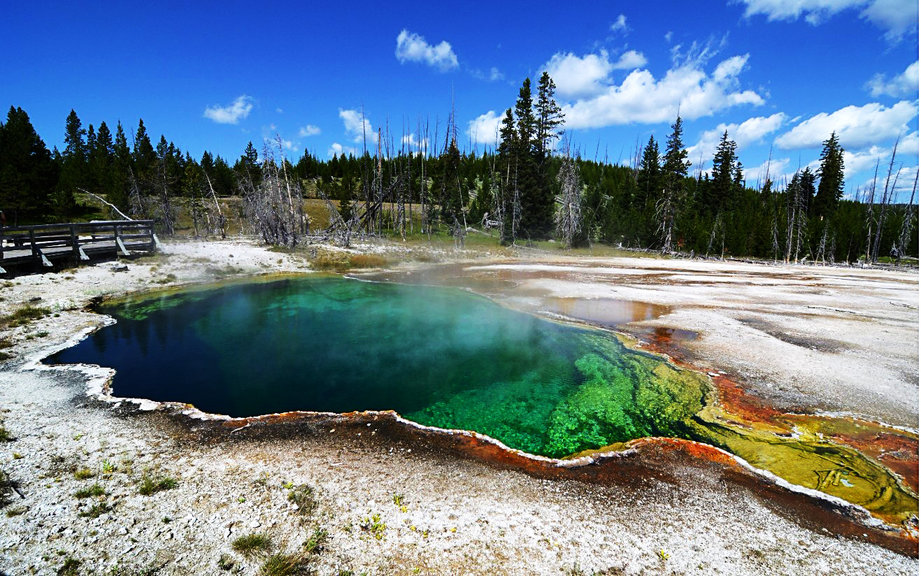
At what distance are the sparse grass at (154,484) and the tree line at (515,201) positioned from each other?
2880 cm

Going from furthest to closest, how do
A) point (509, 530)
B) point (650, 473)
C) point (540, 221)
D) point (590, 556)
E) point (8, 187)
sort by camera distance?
point (540, 221)
point (8, 187)
point (650, 473)
point (509, 530)
point (590, 556)

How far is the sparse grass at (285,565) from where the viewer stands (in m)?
4.06

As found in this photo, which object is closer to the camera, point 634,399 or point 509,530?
point 509,530

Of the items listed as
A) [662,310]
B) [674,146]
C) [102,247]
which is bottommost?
[662,310]

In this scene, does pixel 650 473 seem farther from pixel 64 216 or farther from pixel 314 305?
pixel 64 216

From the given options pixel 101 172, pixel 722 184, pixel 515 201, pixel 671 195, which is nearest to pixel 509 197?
pixel 515 201

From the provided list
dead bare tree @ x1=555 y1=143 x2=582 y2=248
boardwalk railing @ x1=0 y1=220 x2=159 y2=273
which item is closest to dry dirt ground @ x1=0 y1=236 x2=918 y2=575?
boardwalk railing @ x1=0 y1=220 x2=159 y2=273

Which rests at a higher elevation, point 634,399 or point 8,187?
point 8,187

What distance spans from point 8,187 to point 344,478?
49406 millimetres

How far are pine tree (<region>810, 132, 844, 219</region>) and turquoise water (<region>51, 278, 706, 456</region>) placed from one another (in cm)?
6372

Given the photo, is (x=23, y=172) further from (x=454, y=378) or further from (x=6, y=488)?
(x=454, y=378)

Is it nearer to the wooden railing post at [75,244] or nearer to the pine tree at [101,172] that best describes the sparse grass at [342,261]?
the wooden railing post at [75,244]

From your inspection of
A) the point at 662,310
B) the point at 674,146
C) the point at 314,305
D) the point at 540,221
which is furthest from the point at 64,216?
the point at 674,146

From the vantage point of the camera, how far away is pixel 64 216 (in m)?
40.3
